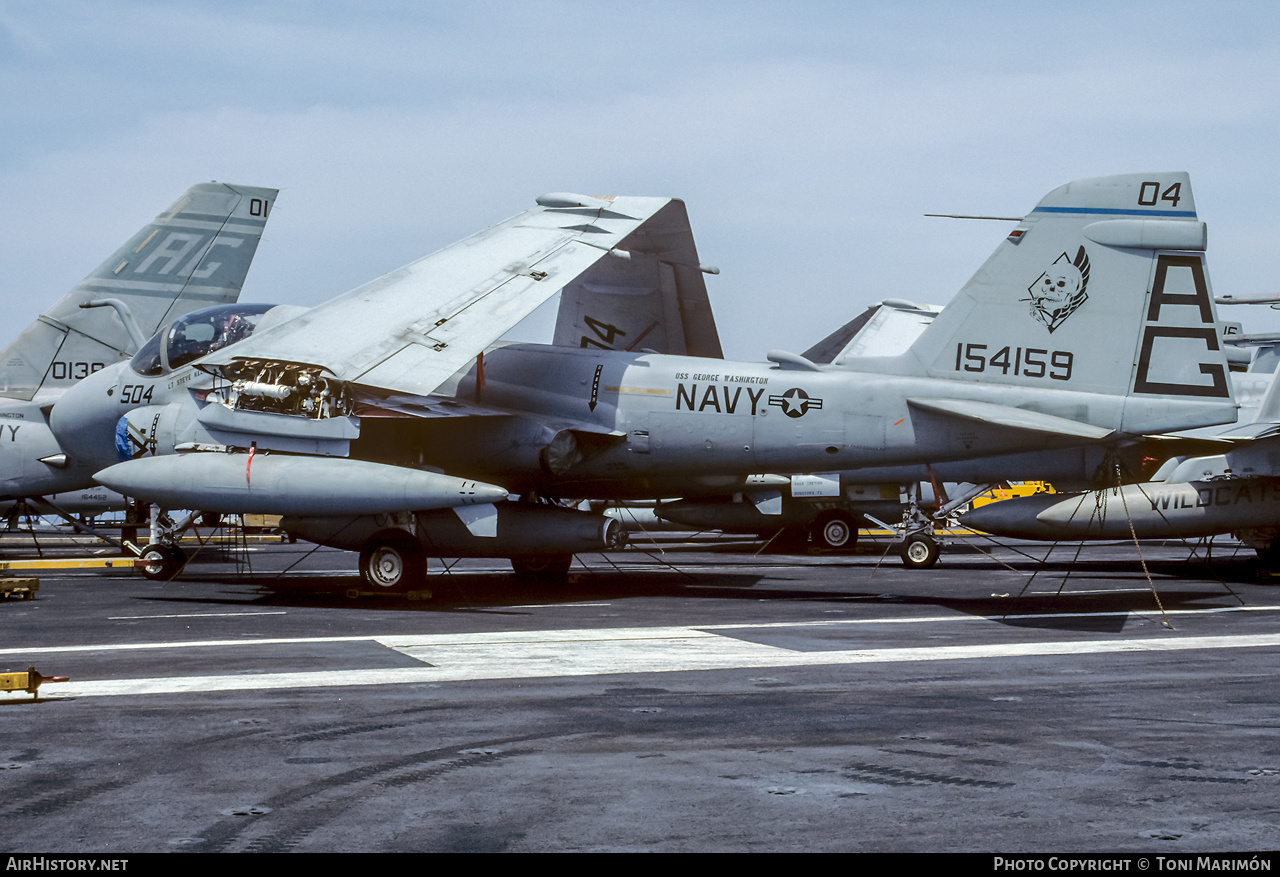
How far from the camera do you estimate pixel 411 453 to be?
16.3 meters

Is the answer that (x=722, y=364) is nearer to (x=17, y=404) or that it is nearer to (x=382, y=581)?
(x=382, y=581)

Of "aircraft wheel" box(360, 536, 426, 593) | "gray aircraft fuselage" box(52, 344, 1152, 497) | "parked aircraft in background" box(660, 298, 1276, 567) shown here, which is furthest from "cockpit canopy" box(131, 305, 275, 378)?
"parked aircraft in background" box(660, 298, 1276, 567)

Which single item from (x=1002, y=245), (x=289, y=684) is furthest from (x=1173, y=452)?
(x=289, y=684)

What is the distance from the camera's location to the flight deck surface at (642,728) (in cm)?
507

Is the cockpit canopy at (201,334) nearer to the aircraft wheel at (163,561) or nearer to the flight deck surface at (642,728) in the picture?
the aircraft wheel at (163,561)

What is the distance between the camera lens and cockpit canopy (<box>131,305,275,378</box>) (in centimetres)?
Result: 1755

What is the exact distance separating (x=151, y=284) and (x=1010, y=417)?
62.3ft

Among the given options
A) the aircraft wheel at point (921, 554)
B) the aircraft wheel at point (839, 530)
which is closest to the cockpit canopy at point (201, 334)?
the aircraft wheel at point (921, 554)

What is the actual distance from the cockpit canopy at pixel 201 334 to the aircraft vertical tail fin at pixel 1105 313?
391 inches

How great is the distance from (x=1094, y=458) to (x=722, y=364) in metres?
8.96

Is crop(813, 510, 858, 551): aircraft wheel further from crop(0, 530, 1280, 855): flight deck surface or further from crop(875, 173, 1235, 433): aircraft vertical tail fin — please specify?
crop(875, 173, 1235, 433): aircraft vertical tail fin

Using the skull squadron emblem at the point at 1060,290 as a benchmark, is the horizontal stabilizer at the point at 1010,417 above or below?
below

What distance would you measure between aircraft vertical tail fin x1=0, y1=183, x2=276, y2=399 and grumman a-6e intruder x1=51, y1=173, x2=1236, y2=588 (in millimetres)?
7923

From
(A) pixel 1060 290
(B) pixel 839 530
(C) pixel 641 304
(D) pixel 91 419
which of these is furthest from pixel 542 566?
(B) pixel 839 530
